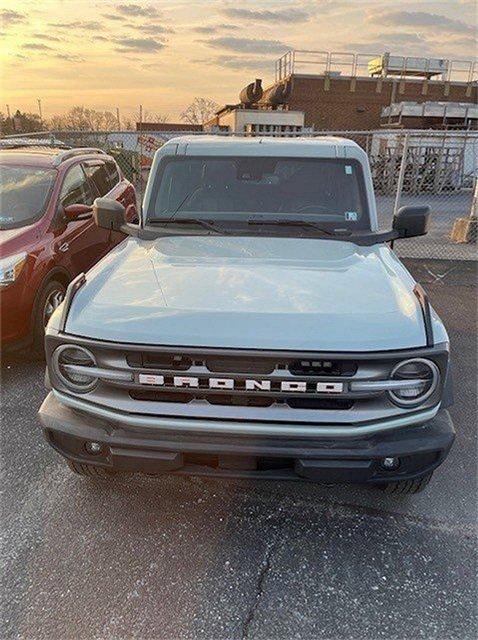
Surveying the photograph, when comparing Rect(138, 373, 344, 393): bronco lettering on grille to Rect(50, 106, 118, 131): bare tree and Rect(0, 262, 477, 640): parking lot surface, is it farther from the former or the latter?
Rect(50, 106, 118, 131): bare tree

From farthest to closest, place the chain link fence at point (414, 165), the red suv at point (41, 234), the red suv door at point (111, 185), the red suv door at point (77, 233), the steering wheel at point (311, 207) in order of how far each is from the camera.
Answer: the chain link fence at point (414, 165)
the red suv door at point (111, 185)
the red suv door at point (77, 233)
the red suv at point (41, 234)
the steering wheel at point (311, 207)

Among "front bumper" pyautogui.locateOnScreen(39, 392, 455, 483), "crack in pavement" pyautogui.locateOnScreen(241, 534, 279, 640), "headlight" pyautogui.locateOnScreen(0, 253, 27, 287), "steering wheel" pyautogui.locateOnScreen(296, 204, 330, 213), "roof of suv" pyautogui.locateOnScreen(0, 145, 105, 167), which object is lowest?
"crack in pavement" pyautogui.locateOnScreen(241, 534, 279, 640)

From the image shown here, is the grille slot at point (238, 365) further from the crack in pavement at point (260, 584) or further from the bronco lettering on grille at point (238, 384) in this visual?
the crack in pavement at point (260, 584)

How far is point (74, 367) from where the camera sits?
228 cm

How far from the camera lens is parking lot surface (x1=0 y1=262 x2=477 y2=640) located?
2102mm

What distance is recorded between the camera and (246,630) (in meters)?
2.07

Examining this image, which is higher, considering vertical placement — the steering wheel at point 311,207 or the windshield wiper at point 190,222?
the steering wheel at point 311,207

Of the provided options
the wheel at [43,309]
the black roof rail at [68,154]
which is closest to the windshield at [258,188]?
the wheel at [43,309]

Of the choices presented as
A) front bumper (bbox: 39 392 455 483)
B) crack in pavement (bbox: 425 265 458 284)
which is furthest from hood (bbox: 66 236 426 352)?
crack in pavement (bbox: 425 265 458 284)

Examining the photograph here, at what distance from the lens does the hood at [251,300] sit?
2.11m

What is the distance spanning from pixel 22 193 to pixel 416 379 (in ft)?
14.6

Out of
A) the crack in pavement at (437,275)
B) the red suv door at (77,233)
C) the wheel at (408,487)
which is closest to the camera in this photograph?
the wheel at (408,487)

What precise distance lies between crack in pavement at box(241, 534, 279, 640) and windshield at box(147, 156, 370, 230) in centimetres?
218

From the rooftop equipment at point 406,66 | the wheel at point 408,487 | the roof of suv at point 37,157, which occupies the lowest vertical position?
the wheel at point 408,487
